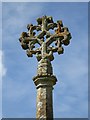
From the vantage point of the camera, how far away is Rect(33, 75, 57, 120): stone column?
1323cm

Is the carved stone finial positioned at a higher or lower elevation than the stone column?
higher

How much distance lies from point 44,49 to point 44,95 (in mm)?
1767

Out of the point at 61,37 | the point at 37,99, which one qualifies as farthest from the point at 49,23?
the point at 37,99

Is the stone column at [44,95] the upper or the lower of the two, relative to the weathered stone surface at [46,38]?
lower

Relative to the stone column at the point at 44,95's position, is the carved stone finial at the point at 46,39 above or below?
above

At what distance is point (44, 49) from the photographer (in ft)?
47.6

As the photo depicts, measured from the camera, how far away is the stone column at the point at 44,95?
1323cm

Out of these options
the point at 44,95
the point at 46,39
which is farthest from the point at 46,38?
the point at 44,95

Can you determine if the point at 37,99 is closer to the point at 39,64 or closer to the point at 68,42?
the point at 39,64

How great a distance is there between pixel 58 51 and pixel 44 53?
19.8 inches

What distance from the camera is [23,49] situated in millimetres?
15109

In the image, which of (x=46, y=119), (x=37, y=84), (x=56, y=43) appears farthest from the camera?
(x=56, y=43)

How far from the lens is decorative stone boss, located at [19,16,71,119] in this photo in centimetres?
1348

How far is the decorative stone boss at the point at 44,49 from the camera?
13.5 m
